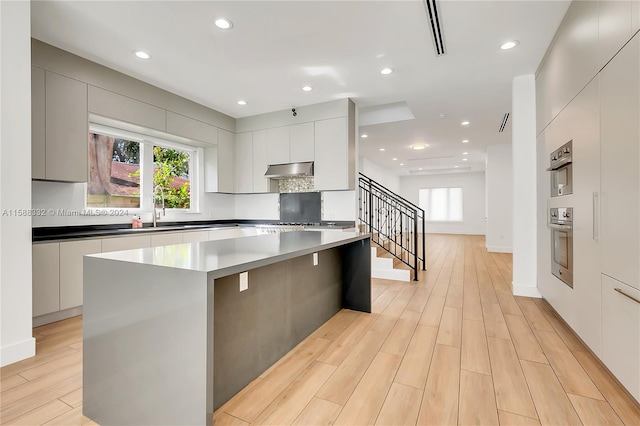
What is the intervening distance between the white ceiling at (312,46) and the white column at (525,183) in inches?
11.1

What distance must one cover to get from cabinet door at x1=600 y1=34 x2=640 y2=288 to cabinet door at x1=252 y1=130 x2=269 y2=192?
4.29 m

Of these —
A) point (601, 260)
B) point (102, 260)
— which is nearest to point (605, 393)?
point (601, 260)

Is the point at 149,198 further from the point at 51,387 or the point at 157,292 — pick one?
the point at 157,292

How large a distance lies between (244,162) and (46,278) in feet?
10.7

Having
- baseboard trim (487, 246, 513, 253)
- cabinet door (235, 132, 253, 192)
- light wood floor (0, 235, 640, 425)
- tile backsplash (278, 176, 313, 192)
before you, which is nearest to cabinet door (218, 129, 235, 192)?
cabinet door (235, 132, 253, 192)

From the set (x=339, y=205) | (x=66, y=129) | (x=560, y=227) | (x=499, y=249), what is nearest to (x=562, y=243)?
(x=560, y=227)

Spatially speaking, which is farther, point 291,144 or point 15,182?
point 291,144

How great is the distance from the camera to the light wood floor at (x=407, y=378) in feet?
5.03

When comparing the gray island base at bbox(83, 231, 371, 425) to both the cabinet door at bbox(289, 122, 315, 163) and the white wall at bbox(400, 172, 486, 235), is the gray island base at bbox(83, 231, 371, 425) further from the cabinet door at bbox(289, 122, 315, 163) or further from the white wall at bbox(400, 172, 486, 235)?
the white wall at bbox(400, 172, 486, 235)

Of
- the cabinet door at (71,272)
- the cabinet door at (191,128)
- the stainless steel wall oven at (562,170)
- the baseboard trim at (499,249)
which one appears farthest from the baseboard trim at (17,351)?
the baseboard trim at (499,249)

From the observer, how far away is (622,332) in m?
1.64

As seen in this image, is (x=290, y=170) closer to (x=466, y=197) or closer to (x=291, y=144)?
(x=291, y=144)

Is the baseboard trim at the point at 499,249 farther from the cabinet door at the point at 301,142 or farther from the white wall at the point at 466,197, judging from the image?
the cabinet door at the point at 301,142

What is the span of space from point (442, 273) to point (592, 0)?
3902mm
